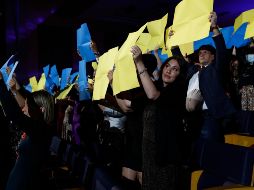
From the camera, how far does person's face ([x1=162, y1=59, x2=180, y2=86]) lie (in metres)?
1.84

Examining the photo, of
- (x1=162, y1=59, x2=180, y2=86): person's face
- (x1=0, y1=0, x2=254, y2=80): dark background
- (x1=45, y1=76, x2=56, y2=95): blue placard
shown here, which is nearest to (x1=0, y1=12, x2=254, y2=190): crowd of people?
(x1=162, y1=59, x2=180, y2=86): person's face

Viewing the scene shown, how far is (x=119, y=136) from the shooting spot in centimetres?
303

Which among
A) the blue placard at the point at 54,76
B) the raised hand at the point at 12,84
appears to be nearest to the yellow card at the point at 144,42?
the raised hand at the point at 12,84

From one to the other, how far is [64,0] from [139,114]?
279 inches

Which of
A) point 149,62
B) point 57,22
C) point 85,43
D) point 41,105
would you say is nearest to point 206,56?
point 149,62

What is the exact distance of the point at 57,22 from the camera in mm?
8750

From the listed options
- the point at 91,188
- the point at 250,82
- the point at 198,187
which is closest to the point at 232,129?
the point at 250,82

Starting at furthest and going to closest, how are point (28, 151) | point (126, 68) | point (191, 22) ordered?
point (28, 151)
point (126, 68)
point (191, 22)

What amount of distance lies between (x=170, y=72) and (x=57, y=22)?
7412mm

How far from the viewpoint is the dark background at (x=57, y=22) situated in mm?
8125

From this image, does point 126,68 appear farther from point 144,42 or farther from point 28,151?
point 28,151

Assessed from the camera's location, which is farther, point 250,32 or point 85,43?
point 85,43

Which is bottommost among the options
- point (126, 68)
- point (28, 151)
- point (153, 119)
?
point (28, 151)

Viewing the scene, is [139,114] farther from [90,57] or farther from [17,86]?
[17,86]
